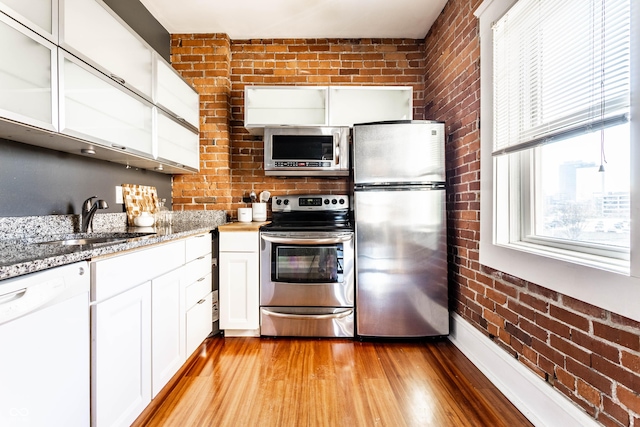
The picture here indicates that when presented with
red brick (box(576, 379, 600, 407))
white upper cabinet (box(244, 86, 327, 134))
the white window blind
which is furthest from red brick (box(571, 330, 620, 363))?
white upper cabinet (box(244, 86, 327, 134))

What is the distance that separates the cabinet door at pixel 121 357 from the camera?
3.68ft

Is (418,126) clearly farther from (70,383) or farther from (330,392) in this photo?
(70,383)

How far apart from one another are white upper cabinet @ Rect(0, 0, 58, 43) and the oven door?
5.18ft

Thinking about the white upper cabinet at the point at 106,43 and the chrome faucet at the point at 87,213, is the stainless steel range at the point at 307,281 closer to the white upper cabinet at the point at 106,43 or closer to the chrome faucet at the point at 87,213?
the chrome faucet at the point at 87,213

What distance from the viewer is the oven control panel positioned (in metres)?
2.82

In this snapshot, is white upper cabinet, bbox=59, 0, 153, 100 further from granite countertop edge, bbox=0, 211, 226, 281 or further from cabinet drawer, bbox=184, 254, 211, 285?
cabinet drawer, bbox=184, 254, 211, 285

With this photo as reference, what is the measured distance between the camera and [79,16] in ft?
4.50

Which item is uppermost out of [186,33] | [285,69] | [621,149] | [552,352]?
[186,33]

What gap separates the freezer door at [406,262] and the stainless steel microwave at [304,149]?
520 mm

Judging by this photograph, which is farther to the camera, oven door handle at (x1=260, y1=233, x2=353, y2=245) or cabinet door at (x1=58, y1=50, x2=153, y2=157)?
oven door handle at (x1=260, y1=233, x2=353, y2=245)

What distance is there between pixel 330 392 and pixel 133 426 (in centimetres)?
97

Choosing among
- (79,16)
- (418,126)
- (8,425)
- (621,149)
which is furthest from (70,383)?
(418,126)

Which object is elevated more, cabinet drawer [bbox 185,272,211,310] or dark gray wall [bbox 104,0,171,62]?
dark gray wall [bbox 104,0,171,62]

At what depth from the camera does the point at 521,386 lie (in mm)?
1501
